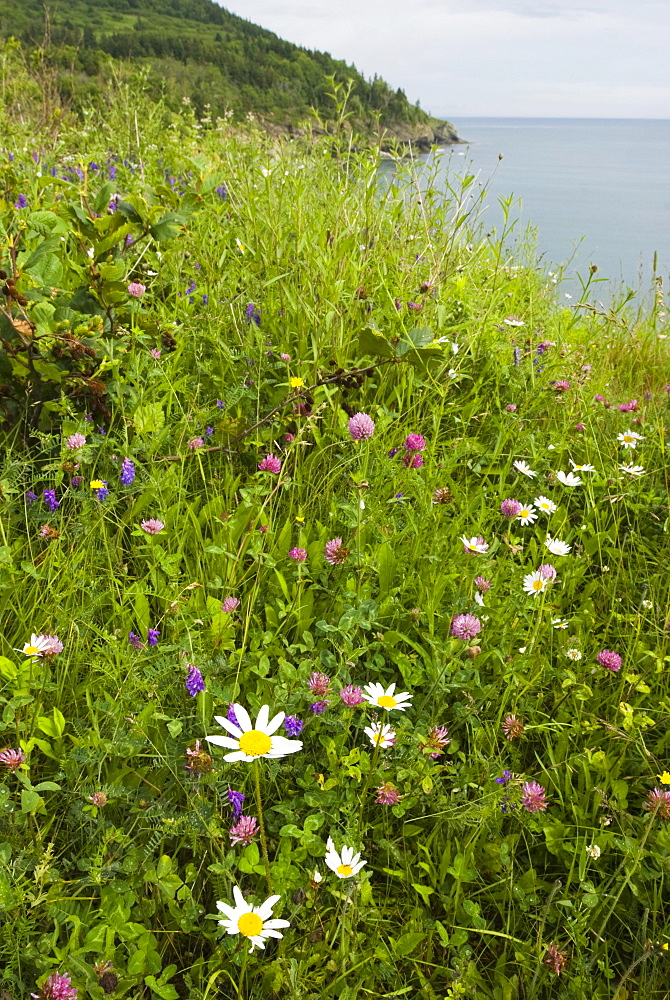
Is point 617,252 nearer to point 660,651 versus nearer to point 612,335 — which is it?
point 612,335

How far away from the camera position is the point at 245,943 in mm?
923

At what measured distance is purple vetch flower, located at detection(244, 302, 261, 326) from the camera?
2.29 meters

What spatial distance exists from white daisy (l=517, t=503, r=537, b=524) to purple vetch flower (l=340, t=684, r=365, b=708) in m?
0.93

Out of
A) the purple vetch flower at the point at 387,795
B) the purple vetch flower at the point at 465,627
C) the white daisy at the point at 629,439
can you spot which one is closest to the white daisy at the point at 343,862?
the purple vetch flower at the point at 387,795

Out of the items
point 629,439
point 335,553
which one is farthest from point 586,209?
A: point 335,553

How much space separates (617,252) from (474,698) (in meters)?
7.06

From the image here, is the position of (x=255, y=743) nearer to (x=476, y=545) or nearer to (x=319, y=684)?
(x=319, y=684)

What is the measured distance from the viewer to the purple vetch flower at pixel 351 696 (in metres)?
1.17

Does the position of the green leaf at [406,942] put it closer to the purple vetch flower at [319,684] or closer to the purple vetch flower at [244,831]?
the purple vetch flower at [244,831]

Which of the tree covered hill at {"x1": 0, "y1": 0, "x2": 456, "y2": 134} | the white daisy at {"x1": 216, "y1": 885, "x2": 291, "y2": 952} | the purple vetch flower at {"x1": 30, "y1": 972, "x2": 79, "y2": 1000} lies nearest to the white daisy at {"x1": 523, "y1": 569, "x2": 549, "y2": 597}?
the white daisy at {"x1": 216, "y1": 885, "x2": 291, "y2": 952}

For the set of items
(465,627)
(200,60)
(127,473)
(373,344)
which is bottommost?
(465,627)

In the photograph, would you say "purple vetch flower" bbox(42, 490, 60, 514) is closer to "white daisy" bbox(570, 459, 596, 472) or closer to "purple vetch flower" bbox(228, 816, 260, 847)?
"purple vetch flower" bbox(228, 816, 260, 847)

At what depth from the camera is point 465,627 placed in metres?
1.30

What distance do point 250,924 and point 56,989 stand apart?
285mm
